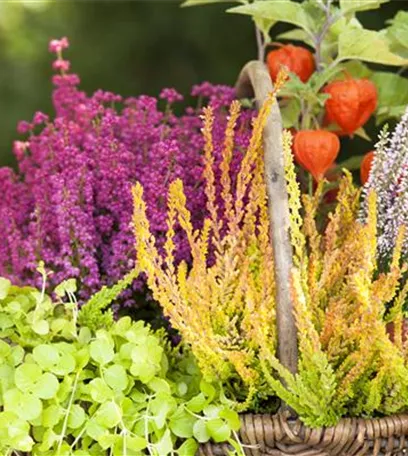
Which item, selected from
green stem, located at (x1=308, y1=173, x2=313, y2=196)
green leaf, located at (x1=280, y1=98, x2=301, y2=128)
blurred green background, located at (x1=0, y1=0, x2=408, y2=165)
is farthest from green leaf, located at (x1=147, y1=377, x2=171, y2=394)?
blurred green background, located at (x1=0, y1=0, x2=408, y2=165)

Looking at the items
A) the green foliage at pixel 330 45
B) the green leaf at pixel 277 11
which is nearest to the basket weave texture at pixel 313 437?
the green foliage at pixel 330 45

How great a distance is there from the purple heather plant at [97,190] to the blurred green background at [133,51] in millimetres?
1656

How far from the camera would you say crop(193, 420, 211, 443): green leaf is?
3.18 ft

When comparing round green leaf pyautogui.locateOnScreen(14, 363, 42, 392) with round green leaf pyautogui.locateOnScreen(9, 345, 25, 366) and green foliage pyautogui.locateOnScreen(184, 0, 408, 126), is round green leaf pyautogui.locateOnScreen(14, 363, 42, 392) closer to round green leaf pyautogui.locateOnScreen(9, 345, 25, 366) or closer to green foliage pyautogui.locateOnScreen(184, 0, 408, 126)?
round green leaf pyautogui.locateOnScreen(9, 345, 25, 366)

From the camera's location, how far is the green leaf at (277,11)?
1334 millimetres

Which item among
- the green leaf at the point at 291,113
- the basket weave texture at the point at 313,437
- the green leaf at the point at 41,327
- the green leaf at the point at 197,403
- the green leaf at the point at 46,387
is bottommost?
the basket weave texture at the point at 313,437

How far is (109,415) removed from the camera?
96 centimetres

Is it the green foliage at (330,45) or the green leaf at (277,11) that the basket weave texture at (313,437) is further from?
the green leaf at (277,11)

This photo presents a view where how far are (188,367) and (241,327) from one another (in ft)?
0.34

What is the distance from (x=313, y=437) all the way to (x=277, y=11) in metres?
0.63

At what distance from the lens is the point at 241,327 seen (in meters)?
1.00

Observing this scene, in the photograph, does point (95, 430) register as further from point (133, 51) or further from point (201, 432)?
point (133, 51)

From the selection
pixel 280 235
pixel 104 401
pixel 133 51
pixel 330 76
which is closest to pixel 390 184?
pixel 280 235

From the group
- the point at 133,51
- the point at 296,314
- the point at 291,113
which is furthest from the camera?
the point at 133,51
